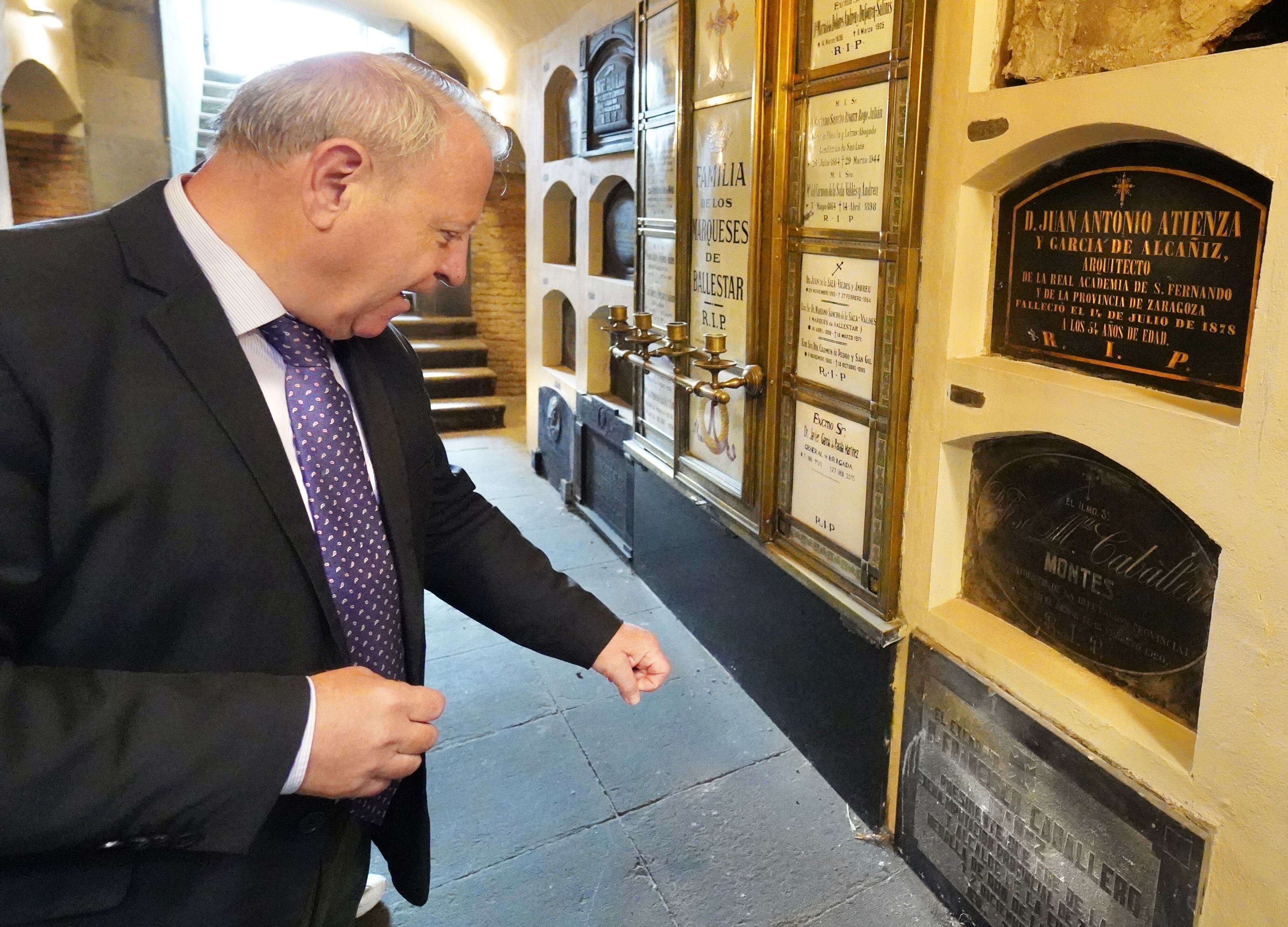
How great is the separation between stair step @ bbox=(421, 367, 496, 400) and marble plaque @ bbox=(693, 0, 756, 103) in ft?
13.5

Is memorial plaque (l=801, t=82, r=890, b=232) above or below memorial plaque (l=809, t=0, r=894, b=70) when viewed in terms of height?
below

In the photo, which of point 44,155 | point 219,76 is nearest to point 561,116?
point 44,155

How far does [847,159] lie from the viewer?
1.81m

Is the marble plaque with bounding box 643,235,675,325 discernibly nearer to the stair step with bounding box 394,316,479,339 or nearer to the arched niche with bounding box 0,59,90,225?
the stair step with bounding box 394,316,479,339

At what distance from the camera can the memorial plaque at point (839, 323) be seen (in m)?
1.79

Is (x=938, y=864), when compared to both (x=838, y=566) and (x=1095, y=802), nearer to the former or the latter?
(x=1095, y=802)

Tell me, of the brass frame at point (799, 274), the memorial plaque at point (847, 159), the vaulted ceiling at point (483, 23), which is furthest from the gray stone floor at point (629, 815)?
the vaulted ceiling at point (483, 23)

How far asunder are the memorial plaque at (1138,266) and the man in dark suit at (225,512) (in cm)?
96

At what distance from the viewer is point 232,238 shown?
963mm

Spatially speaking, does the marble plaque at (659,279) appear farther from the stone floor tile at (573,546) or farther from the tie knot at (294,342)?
the tie knot at (294,342)

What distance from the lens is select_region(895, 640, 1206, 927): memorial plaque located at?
1286mm

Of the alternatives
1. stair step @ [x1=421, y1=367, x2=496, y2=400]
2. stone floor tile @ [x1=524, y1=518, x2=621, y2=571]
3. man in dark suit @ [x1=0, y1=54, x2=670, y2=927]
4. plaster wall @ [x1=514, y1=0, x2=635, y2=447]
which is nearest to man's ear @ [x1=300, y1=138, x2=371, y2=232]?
man in dark suit @ [x1=0, y1=54, x2=670, y2=927]

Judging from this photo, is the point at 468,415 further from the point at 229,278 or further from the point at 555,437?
the point at 229,278

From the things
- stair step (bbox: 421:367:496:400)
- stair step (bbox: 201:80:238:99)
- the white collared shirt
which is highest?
stair step (bbox: 201:80:238:99)
